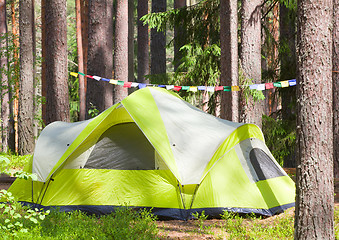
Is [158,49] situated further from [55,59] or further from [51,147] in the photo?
[51,147]

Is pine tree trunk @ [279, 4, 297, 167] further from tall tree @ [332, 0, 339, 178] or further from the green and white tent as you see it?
the green and white tent

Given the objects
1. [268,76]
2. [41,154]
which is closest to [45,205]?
[41,154]

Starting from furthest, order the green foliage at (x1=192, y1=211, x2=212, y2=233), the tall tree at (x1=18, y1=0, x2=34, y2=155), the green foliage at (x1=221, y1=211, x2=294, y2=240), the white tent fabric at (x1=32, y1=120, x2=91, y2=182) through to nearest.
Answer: the tall tree at (x1=18, y1=0, x2=34, y2=155)
the white tent fabric at (x1=32, y1=120, x2=91, y2=182)
the green foliage at (x1=192, y1=211, x2=212, y2=233)
the green foliage at (x1=221, y1=211, x2=294, y2=240)

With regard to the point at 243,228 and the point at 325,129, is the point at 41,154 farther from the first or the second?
the point at 325,129

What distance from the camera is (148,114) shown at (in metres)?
6.83

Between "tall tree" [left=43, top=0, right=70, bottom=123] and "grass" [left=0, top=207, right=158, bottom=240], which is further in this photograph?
"tall tree" [left=43, top=0, right=70, bottom=123]

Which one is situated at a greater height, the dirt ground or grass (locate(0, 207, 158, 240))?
grass (locate(0, 207, 158, 240))

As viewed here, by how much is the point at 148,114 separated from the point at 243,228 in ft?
7.61

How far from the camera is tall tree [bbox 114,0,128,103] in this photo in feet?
49.1

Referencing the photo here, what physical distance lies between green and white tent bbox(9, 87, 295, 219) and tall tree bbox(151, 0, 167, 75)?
32.7ft

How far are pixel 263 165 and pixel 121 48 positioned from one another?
31.7 ft

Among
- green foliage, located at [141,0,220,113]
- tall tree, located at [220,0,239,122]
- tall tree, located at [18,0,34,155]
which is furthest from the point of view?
tall tree, located at [18,0,34,155]

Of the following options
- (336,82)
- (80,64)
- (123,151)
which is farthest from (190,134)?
(80,64)

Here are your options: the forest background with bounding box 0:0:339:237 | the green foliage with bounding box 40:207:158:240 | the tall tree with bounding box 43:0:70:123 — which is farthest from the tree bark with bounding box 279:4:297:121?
the green foliage with bounding box 40:207:158:240
